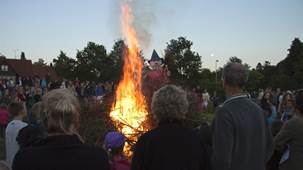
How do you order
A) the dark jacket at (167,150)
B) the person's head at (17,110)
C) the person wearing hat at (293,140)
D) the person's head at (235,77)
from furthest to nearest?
the person's head at (17,110), the person wearing hat at (293,140), the person's head at (235,77), the dark jacket at (167,150)

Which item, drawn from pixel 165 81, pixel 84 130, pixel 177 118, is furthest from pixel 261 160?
pixel 165 81

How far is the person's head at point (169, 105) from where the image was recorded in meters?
3.49

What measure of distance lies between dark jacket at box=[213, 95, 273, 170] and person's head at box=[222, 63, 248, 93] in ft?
0.34

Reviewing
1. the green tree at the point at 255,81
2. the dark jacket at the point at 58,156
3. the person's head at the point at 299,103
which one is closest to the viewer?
the dark jacket at the point at 58,156

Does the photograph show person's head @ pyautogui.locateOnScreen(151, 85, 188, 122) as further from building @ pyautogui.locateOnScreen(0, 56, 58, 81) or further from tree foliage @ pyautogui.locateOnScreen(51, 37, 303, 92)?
building @ pyautogui.locateOnScreen(0, 56, 58, 81)

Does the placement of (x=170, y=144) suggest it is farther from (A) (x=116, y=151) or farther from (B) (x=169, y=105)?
(A) (x=116, y=151)

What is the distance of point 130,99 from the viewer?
8.98 meters

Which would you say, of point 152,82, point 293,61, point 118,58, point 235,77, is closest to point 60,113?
point 235,77

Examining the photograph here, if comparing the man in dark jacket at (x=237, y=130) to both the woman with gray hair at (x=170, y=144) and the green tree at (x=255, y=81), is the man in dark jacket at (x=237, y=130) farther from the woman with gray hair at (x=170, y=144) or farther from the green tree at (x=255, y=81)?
the green tree at (x=255, y=81)

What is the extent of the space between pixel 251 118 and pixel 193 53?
46519mm

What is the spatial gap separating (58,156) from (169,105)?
111cm

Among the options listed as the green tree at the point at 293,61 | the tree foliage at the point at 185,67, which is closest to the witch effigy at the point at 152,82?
the tree foliage at the point at 185,67

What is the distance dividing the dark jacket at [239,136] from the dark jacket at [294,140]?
0.96m

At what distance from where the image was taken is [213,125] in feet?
12.9
